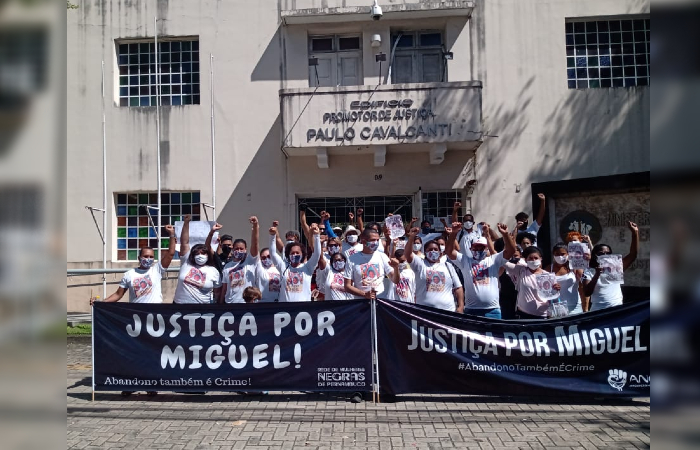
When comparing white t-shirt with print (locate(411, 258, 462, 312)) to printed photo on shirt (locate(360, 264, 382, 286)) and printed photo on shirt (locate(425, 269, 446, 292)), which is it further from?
printed photo on shirt (locate(360, 264, 382, 286))

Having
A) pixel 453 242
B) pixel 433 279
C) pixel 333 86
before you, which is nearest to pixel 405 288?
pixel 433 279

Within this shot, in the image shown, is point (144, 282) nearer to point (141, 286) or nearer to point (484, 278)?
point (141, 286)

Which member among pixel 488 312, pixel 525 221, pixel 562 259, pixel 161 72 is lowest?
pixel 488 312

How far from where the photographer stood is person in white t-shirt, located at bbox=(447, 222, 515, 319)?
25.1ft

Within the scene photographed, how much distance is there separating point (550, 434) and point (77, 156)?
13634 millimetres

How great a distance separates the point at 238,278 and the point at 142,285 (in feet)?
4.23

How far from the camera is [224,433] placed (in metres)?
5.82

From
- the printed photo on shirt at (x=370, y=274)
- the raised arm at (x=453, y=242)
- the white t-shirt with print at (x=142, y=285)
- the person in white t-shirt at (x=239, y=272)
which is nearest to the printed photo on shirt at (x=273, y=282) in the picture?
the person in white t-shirt at (x=239, y=272)

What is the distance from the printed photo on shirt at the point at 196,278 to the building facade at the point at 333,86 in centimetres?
668

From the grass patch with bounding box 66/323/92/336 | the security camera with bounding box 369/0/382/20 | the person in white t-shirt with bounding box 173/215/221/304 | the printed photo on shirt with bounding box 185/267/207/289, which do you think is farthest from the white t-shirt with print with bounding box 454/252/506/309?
the grass patch with bounding box 66/323/92/336

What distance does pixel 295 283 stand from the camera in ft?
24.8

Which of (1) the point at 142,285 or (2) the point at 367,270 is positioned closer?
(2) the point at 367,270

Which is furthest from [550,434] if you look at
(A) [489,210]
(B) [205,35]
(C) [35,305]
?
(B) [205,35]

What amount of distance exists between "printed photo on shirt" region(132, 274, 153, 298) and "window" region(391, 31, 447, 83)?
9.28m
